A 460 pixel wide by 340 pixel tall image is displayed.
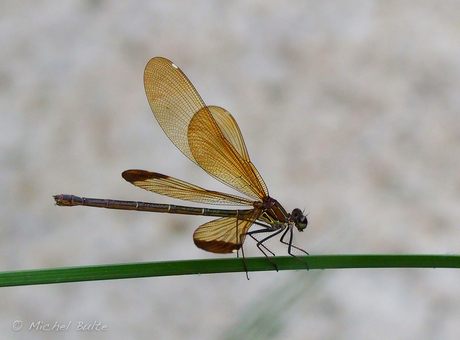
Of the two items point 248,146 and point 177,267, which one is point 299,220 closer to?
point 177,267

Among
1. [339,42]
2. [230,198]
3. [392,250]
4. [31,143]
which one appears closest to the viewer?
[230,198]

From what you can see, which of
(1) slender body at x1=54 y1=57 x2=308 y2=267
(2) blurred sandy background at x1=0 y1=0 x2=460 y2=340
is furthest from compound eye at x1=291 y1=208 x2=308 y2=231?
(2) blurred sandy background at x1=0 y1=0 x2=460 y2=340

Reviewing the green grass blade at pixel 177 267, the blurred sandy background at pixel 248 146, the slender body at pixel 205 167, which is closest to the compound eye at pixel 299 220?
the slender body at pixel 205 167

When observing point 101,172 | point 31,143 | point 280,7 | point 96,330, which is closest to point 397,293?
point 96,330

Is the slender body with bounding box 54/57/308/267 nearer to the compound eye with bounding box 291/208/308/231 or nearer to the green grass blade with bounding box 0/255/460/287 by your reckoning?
the compound eye with bounding box 291/208/308/231

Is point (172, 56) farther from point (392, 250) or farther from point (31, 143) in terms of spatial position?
point (392, 250)

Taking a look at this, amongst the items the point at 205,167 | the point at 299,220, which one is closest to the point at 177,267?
the point at 205,167
